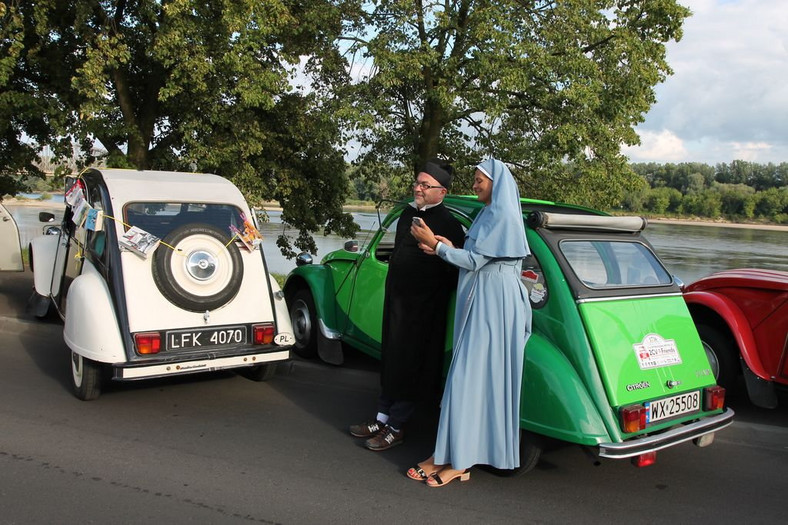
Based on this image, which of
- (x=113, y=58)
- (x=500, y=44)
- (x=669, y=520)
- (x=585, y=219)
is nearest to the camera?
(x=669, y=520)

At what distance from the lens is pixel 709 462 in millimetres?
4355

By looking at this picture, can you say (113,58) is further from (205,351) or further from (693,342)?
(693,342)

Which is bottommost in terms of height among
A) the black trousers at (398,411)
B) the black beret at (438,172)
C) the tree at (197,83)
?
the black trousers at (398,411)

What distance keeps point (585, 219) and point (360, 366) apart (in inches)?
116

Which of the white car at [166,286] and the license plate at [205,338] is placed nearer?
the white car at [166,286]

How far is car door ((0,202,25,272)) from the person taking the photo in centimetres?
889

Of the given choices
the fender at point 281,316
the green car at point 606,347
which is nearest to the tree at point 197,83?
the fender at point 281,316

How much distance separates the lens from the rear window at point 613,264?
4.05 m

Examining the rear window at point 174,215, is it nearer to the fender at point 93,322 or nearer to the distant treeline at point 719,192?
the fender at point 93,322

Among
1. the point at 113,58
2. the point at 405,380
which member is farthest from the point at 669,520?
the point at 113,58

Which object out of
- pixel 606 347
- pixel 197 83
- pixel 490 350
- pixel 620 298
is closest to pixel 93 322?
pixel 490 350

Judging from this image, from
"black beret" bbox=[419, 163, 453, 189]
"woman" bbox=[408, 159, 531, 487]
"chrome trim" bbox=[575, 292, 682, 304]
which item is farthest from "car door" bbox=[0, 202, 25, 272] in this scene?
"chrome trim" bbox=[575, 292, 682, 304]

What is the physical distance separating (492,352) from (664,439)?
111cm

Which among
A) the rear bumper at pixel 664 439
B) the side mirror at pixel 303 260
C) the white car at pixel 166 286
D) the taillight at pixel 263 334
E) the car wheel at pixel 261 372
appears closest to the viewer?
the rear bumper at pixel 664 439
